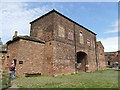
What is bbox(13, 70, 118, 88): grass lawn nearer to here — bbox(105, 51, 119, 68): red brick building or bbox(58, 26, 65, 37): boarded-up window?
bbox(58, 26, 65, 37): boarded-up window

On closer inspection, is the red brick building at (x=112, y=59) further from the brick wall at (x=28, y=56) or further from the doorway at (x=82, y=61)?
the brick wall at (x=28, y=56)

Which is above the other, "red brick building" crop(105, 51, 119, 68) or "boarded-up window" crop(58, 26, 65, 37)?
"boarded-up window" crop(58, 26, 65, 37)

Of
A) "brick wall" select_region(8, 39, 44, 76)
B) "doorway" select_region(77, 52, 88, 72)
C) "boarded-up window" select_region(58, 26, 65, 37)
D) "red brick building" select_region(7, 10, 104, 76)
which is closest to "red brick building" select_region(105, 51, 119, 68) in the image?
"doorway" select_region(77, 52, 88, 72)

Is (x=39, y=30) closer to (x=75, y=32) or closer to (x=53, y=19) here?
(x=53, y=19)

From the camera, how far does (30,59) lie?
10.3 metres

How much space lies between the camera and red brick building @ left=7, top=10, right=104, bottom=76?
32.6 feet

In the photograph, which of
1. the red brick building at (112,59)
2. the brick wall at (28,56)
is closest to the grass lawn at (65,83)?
the brick wall at (28,56)

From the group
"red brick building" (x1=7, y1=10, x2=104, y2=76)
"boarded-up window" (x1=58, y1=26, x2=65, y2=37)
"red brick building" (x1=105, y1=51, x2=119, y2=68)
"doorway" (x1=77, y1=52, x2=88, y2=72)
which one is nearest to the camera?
"red brick building" (x1=7, y1=10, x2=104, y2=76)

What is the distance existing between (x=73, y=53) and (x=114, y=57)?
106 ft

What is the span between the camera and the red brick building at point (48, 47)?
32.6 feet

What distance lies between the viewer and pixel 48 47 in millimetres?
11141

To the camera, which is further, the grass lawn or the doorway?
the doorway

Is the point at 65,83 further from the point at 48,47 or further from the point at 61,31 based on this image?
the point at 61,31

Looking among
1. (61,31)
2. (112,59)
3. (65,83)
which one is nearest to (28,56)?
(61,31)
